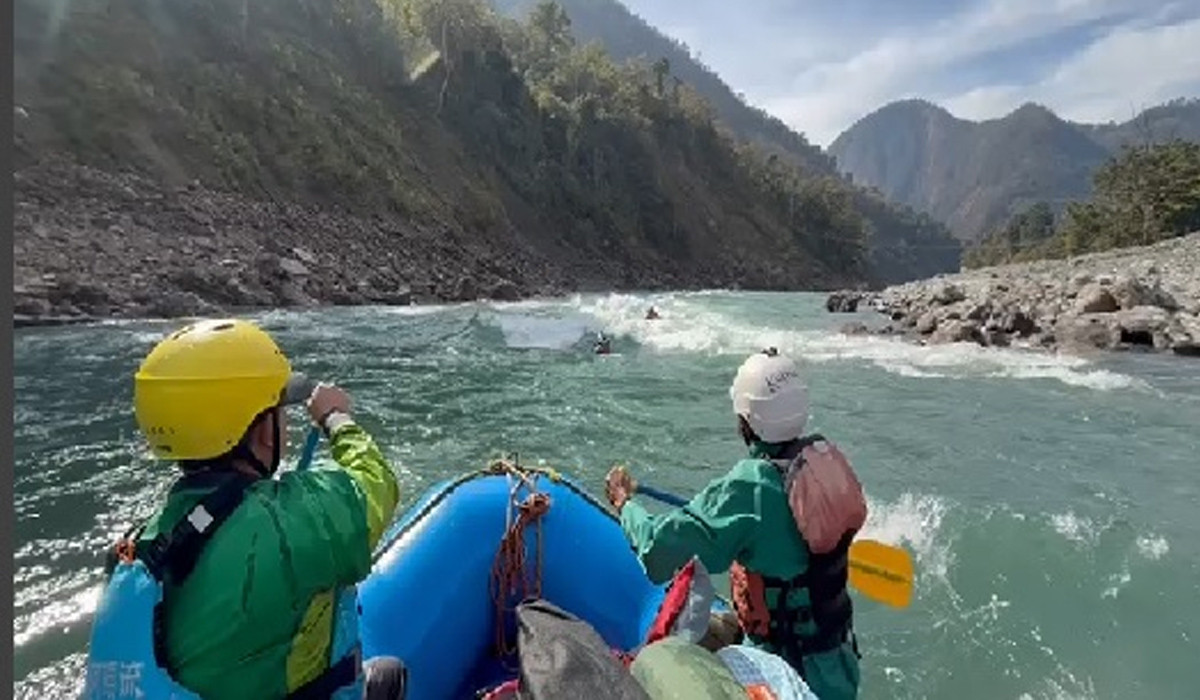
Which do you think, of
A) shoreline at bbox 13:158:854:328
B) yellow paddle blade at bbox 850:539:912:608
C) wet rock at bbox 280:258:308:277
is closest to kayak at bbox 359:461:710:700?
yellow paddle blade at bbox 850:539:912:608

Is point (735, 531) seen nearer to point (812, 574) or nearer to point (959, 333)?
point (812, 574)

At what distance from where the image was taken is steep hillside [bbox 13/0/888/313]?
2375 centimetres

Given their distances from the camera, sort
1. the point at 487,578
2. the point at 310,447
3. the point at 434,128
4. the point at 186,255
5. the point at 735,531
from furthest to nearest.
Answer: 1. the point at 434,128
2. the point at 186,255
3. the point at 487,578
4. the point at 735,531
5. the point at 310,447

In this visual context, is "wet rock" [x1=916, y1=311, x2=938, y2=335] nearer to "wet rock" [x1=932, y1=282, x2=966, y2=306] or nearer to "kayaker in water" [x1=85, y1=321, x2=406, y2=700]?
"wet rock" [x1=932, y1=282, x2=966, y2=306]

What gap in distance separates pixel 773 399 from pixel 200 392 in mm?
1630

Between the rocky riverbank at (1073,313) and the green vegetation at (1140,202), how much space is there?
76.4 ft

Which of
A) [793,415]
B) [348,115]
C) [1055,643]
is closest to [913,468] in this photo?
[1055,643]

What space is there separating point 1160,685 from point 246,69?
41.4 meters

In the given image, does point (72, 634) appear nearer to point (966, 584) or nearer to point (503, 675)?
point (503, 675)

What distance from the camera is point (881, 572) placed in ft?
10.6

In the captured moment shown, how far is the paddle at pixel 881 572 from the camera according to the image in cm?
319

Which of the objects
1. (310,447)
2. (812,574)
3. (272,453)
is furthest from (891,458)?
(272,453)

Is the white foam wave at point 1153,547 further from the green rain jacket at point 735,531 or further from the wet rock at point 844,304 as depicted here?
the wet rock at point 844,304

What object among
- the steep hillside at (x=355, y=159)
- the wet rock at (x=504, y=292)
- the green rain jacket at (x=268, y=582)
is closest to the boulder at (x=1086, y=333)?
the green rain jacket at (x=268, y=582)
